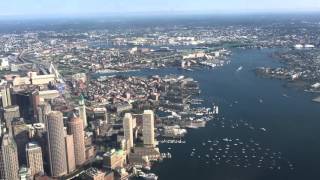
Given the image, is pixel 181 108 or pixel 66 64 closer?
pixel 181 108

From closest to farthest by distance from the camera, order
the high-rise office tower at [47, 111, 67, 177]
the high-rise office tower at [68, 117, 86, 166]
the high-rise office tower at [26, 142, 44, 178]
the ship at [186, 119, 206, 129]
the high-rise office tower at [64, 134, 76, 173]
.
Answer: the high-rise office tower at [26, 142, 44, 178], the high-rise office tower at [47, 111, 67, 177], the high-rise office tower at [64, 134, 76, 173], the high-rise office tower at [68, 117, 86, 166], the ship at [186, 119, 206, 129]

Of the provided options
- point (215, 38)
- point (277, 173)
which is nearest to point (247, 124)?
point (277, 173)

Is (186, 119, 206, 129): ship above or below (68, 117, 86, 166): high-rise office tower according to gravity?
below

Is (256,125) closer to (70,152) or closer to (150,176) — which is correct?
(150,176)

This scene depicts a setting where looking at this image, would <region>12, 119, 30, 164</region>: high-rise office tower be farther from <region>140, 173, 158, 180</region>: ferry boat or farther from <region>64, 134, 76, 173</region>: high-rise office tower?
<region>140, 173, 158, 180</region>: ferry boat

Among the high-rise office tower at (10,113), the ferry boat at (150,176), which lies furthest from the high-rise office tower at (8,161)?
the high-rise office tower at (10,113)

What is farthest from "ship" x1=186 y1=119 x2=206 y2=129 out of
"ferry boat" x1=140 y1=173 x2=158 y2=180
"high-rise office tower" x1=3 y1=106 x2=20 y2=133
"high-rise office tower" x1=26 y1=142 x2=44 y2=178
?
"high-rise office tower" x1=3 y1=106 x2=20 y2=133

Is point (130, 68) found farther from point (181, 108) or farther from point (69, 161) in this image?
point (69, 161)
